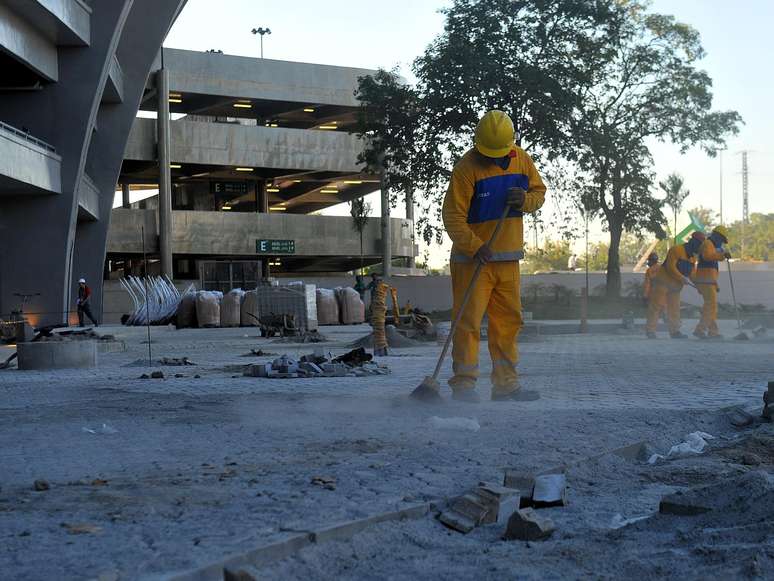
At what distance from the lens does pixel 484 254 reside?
7723 mm

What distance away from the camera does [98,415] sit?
7316 millimetres

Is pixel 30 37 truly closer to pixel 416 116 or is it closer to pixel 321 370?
pixel 416 116

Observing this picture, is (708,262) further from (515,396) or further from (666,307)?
(515,396)

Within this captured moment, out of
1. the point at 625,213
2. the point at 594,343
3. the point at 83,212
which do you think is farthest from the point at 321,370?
the point at 83,212

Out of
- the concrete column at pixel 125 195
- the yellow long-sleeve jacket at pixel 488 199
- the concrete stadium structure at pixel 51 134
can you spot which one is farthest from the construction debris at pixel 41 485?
the concrete column at pixel 125 195

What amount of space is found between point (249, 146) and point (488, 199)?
41610 millimetres

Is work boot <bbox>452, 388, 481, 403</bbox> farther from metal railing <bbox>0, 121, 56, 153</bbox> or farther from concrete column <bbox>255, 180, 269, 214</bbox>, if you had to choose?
concrete column <bbox>255, 180, 269, 214</bbox>

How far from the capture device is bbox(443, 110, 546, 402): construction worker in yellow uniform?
25.7 ft

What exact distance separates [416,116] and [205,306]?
1003 centimetres

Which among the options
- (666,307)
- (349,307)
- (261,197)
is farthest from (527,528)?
(261,197)

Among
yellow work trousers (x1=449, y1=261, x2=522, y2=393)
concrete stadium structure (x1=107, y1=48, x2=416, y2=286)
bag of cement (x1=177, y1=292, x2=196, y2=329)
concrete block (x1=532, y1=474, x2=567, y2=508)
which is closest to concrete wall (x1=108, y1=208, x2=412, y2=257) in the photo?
concrete stadium structure (x1=107, y1=48, x2=416, y2=286)

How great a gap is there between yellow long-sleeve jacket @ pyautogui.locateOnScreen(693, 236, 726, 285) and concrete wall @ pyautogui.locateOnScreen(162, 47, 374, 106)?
33766 millimetres

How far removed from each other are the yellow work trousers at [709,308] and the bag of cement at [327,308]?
17.7 m

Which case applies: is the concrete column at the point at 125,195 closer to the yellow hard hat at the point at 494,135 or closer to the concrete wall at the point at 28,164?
the concrete wall at the point at 28,164
